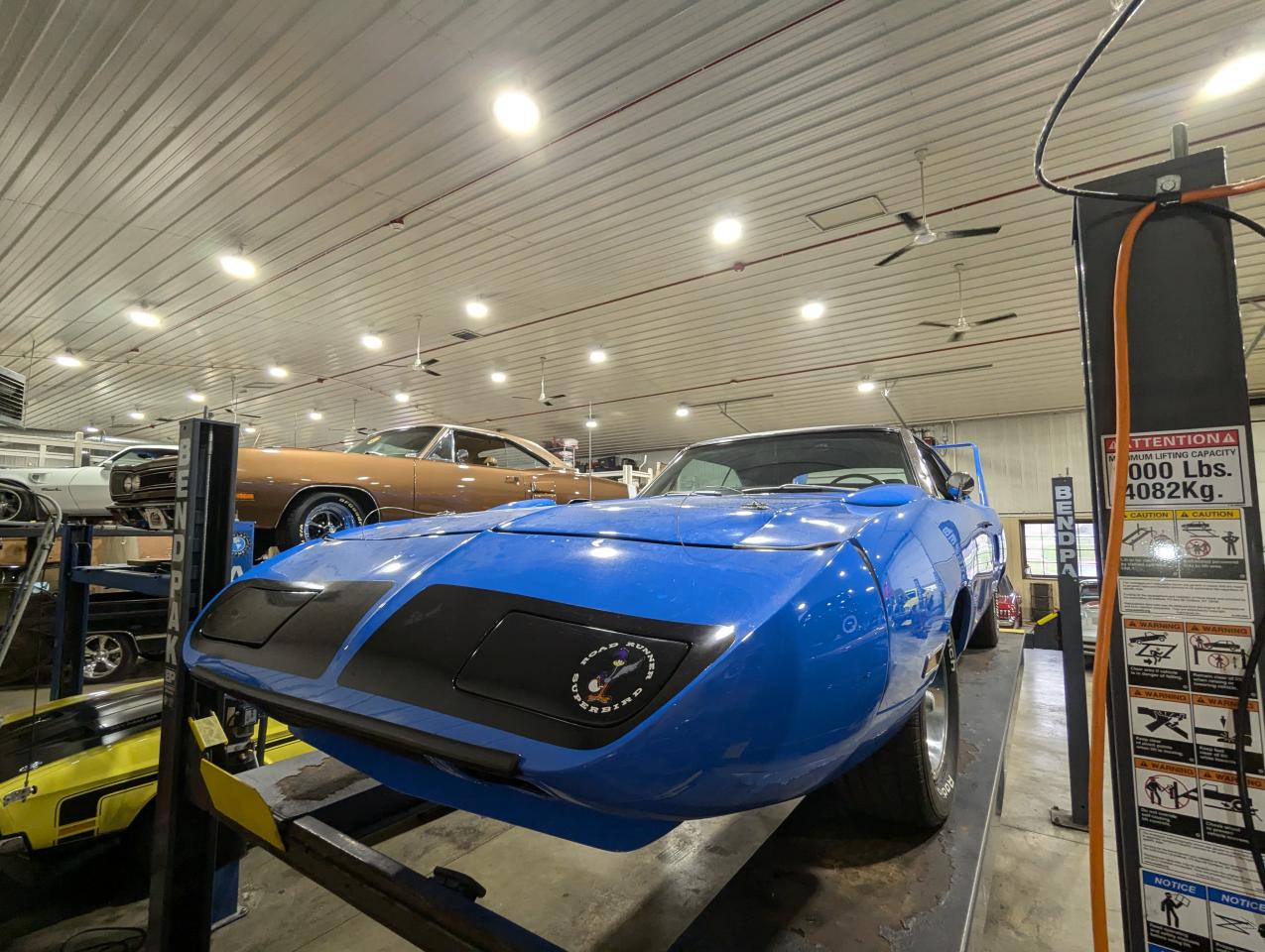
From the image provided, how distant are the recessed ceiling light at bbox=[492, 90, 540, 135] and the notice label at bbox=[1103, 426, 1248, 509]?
Answer: 415 cm

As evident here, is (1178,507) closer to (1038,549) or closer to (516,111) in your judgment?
(516,111)

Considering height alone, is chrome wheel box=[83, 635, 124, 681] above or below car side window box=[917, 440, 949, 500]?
below

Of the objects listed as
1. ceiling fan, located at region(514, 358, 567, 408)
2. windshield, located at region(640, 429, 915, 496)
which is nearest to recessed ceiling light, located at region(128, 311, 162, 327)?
ceiling fan, located at region(514, 358, 567, 408)

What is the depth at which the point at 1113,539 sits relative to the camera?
1027 millimetres

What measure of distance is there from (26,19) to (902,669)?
18.9ft

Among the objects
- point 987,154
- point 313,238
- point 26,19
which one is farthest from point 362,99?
point 987,154

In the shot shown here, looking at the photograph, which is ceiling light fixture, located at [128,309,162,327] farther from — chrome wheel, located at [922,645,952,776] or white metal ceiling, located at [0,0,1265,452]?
chrome wheel, located at [922,645,952,776]

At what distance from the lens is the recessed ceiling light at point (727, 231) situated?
215 inches

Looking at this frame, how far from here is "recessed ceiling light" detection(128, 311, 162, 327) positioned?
7.82 meters

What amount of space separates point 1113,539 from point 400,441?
545 cm

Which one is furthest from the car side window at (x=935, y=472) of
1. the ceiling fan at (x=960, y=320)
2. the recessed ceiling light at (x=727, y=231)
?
the ceiling fan at (x=960, y=320)

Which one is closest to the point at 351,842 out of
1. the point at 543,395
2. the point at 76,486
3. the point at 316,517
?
the point at 316,517

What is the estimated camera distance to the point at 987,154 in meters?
4.45

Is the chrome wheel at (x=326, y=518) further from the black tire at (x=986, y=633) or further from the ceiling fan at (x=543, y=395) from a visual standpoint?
the ceiling fan at (x=543, y=395)
